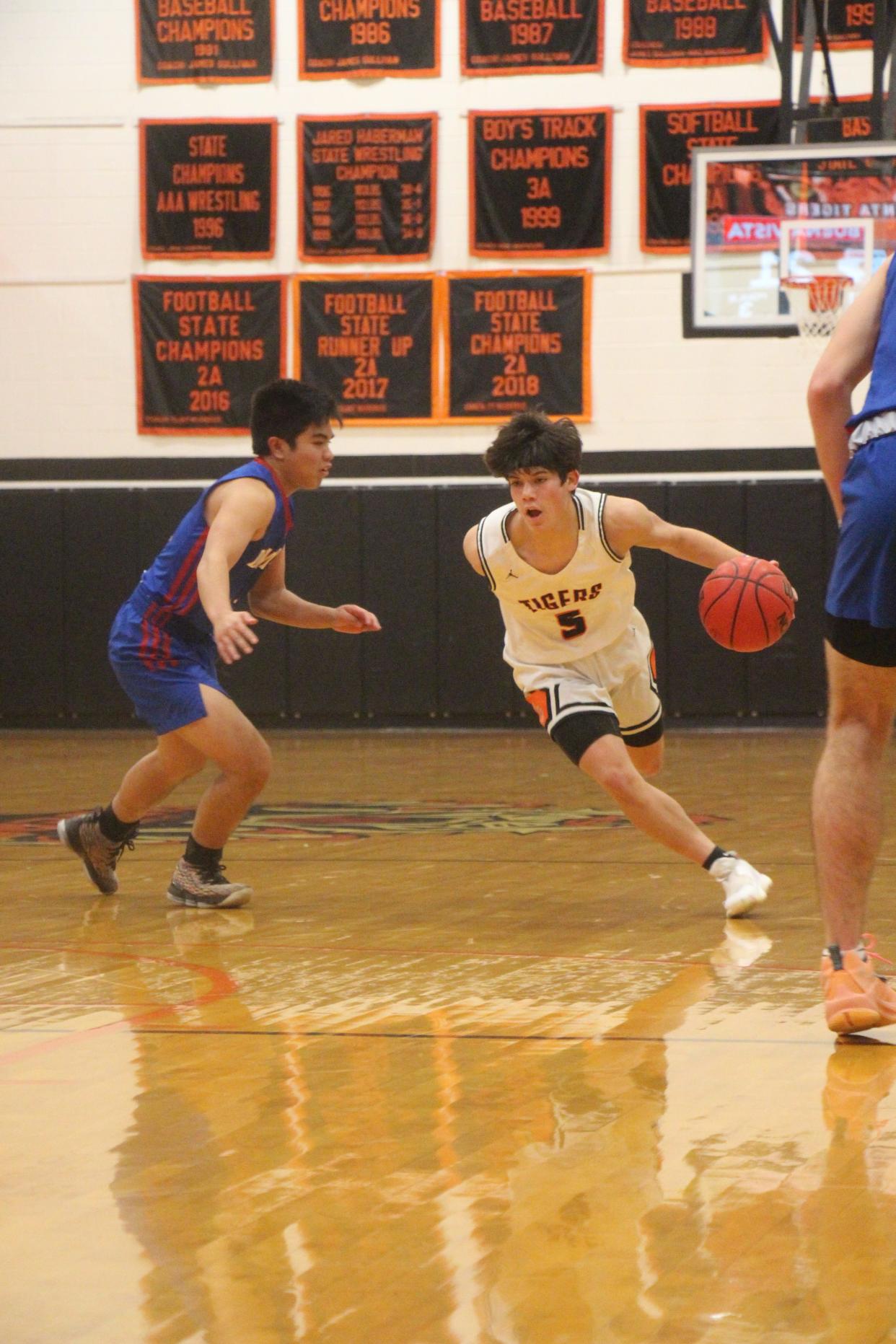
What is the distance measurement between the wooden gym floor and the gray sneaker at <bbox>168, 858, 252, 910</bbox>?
0.24 ft

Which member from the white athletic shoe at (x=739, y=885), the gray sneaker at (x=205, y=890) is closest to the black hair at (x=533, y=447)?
the white athletic shoe at (x=739, y=885)

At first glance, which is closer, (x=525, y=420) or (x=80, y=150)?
(x=525, y=420)

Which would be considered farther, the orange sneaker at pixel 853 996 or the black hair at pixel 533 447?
the black hair at pixel 533 447

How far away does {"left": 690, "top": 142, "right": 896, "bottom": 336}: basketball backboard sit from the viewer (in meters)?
9.66

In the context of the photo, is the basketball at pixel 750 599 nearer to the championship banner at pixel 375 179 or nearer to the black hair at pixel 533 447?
the black hair at pixel 533 447

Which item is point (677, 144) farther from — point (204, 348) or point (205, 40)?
point (204, 348)

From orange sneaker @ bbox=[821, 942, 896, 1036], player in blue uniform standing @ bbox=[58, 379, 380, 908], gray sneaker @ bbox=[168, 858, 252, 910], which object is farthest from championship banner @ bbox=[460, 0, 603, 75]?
orange sneaker @ bbox=[821, 942, 896, 1036]

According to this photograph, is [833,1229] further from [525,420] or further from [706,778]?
[706,778]

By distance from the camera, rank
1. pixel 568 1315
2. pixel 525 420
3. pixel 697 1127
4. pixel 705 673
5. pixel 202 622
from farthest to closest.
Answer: pixel 705 673 < pixel 202 622 < pixel 525 420 < pixel 697 1127 < pixel 568 1315

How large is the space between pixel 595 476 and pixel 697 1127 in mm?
10299

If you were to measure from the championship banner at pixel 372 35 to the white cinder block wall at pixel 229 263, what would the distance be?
85mm

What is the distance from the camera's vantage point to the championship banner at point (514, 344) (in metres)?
12.7

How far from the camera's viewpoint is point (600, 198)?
1253 centimetres

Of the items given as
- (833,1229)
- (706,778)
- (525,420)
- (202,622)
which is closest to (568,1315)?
(833,1229)
